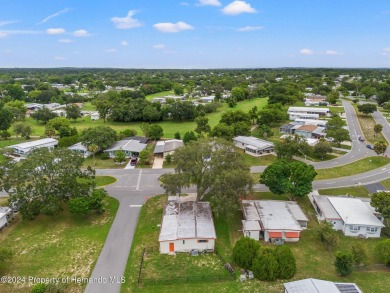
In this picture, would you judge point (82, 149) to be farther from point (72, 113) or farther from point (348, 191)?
point (348, 191)

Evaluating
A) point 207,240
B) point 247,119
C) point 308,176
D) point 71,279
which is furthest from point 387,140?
point 71,279

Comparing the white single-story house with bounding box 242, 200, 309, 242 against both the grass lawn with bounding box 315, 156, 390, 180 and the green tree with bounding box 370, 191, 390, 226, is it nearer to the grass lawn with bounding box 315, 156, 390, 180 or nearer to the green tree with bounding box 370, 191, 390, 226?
the green tree with bounding box 370, 191, 390, 226

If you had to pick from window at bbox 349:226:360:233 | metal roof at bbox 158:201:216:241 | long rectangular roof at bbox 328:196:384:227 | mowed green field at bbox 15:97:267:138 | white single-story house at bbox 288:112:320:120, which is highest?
white single-story house at bbox 288:112:320:120

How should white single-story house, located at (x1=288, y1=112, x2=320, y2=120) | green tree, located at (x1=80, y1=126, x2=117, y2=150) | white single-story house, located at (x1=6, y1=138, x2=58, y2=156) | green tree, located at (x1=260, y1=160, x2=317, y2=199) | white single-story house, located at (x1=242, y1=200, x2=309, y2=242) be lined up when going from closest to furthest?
white single-story house, located at (x1=242, y1=200, x2=309, y2=242) < green tree, located at (x1=260, y1=160, x2=317, y2=199) < green tree, located at (x1=80, y1=126, x2=117, y2=150) < white single-story house, located at (x1=6, y1=138, x2=58, y2=156) < white single-story house, located at (x1=288, y1=112, x2=320, y2=120)

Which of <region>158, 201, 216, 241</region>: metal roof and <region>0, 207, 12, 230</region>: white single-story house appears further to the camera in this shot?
<region>0, 207, 12, 230</region>: white single-story house

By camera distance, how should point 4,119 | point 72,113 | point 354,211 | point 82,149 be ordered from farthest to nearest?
point 72,113 < point 4,119 < point 82,149 < point 354,211

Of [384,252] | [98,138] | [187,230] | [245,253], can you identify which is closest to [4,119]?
[98,138]

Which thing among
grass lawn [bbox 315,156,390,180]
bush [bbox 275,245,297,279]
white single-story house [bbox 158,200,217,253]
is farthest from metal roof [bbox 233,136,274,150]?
bush [bbox 275,245,297,279]

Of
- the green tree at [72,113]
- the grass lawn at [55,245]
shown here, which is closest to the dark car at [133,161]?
the grass lawn at [55,245]
